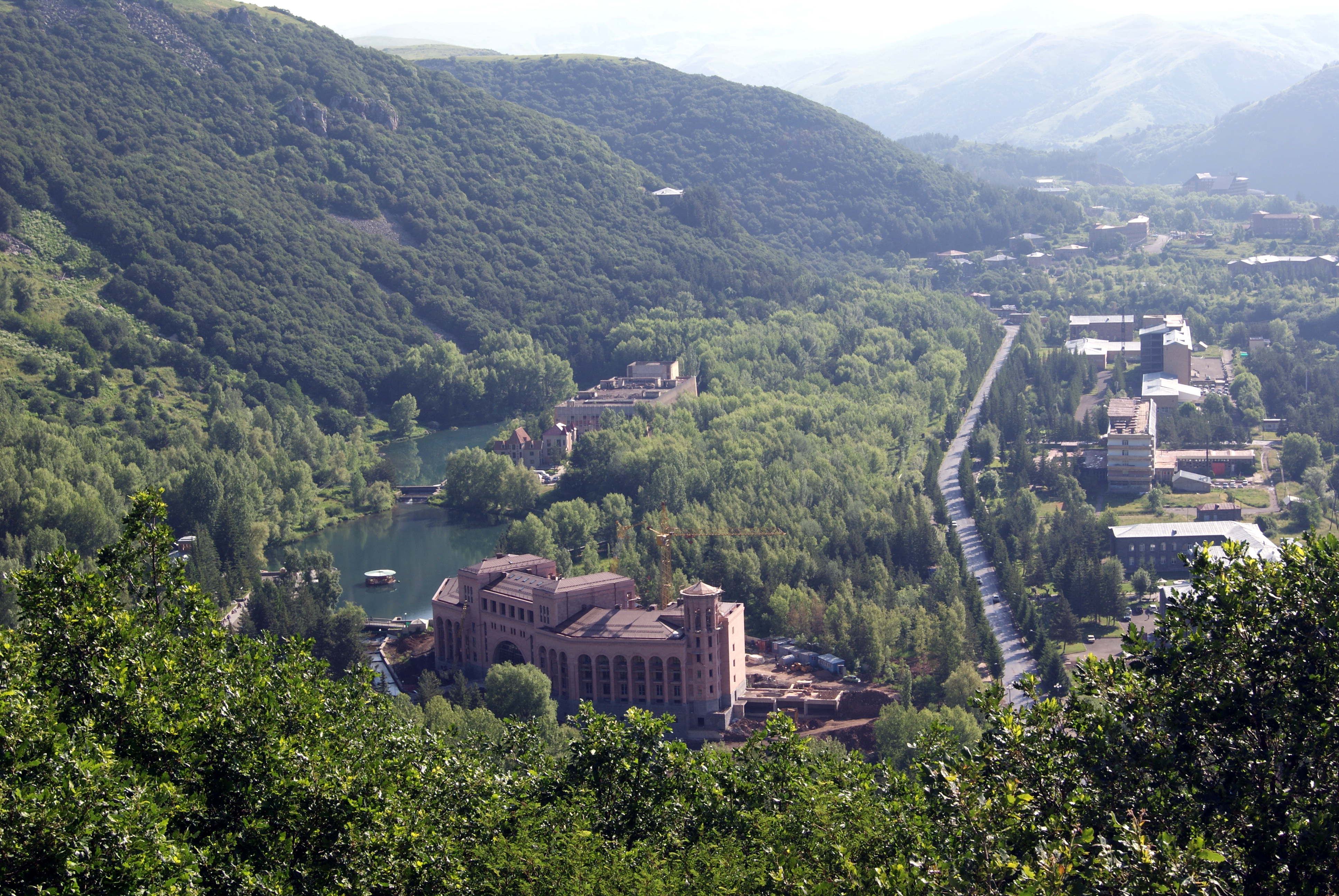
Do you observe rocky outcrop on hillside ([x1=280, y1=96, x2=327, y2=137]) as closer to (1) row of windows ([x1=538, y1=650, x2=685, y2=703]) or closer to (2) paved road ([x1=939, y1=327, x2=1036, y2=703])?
(2) paved road ([x1=939, y1=327, x2=1036, y2=703])

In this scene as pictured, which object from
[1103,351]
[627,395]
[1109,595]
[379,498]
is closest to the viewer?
[1109,595]

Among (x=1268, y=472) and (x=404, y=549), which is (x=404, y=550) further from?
(x=1268, y=472)

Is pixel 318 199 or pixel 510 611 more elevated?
pixel 318 199

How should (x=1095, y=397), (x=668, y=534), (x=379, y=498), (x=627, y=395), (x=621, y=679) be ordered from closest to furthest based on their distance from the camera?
(x=621, y=679) < (x=668, y=534) < (x=379, y=498) < (x=1095, y=397) < (x=627, y=395)

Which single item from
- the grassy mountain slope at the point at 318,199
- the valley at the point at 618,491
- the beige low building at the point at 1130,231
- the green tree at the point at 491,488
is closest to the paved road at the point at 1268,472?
the valley at the point at 618,491

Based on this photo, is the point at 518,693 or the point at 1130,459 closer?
the point at 518,693

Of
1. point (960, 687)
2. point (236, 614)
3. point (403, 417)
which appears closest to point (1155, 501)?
point (960, 687)

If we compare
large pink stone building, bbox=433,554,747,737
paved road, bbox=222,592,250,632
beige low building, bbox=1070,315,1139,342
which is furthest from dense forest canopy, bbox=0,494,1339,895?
beige low building, bbox=1070,315,1139,342

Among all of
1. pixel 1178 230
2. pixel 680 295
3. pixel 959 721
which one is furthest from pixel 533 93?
pixel 959 721

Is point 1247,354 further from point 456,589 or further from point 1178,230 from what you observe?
point 456,589
